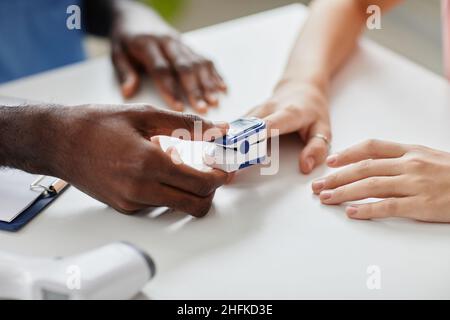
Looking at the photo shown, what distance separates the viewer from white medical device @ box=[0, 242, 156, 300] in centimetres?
64

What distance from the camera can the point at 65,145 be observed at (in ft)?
2.58

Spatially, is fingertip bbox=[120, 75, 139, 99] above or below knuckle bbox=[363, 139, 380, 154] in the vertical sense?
above

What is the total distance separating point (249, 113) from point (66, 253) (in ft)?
1.19

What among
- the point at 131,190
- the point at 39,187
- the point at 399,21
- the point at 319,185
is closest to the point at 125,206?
the point at 131,190

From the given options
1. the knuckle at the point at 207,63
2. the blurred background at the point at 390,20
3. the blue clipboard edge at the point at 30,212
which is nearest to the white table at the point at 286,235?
the blue clipboard edge at the point at 30,212

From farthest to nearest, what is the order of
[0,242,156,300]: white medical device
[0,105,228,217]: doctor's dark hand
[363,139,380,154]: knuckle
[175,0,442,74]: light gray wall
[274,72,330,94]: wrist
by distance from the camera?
[175,0,442,74]: light gray wall, [274,72,330,94]: wrist, [363,139,380,154]: knuckle, [0,105,228,217]: doctor's dark hand, [0,242,156,300]: white medical device

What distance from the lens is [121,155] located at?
757mm

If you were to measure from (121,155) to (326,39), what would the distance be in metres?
0.53

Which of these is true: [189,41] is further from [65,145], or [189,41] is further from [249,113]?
[65,145]

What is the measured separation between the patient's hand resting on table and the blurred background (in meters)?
1.37

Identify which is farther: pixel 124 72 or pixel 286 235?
pixel 124 72

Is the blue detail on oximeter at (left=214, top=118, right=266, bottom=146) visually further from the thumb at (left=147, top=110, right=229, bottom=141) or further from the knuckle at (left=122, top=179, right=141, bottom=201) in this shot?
the knuckle at (left=122, top=179, right=141, bottom=201)

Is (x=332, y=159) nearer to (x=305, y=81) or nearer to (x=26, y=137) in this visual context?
(x=305, y=81)

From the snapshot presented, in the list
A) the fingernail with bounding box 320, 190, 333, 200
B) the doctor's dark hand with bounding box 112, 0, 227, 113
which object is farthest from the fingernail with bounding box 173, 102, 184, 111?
the fingernail with bounding box 320, 190, 333, 200
